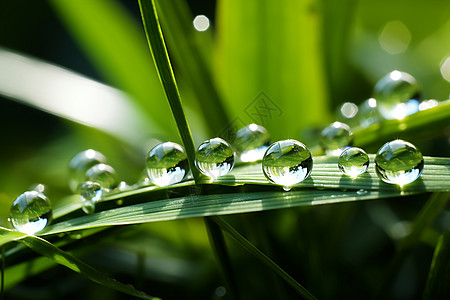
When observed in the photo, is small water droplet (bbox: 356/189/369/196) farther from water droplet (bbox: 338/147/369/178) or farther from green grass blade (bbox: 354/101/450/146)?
green grass blade (bbox: 354/101/450/146)

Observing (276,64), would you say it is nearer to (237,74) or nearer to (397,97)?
(237,74)

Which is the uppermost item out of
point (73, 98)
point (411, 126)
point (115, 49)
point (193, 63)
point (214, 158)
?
point (115, 49)

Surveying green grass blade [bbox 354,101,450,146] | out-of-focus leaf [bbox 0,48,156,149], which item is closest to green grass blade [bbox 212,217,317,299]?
green grass blade [bbox 354,101,450,146]

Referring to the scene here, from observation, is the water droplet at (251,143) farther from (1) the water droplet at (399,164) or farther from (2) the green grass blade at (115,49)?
(2) the green grass blade at (115,49)

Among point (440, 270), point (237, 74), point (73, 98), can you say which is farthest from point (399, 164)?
point (73, 98)

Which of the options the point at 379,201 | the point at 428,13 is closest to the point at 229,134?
the point at 379,201

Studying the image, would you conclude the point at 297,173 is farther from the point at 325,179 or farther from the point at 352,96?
the point at 352,96
